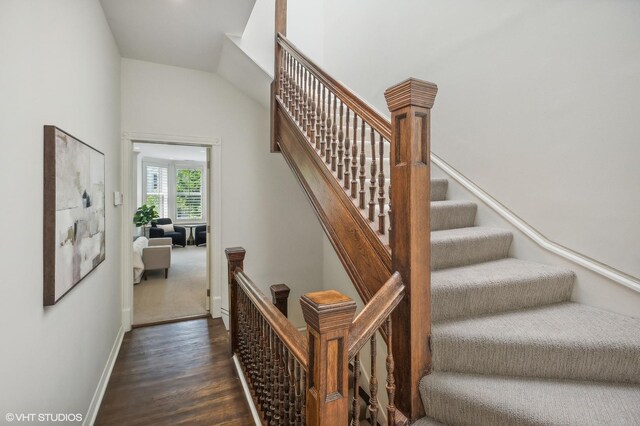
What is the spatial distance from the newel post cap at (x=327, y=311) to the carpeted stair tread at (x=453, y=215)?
1376 millimetres

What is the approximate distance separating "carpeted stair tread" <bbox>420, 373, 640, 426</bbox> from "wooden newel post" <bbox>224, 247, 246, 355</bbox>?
5.93ft

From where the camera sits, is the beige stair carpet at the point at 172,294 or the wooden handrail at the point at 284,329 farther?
the beige stair carpet at the point at 172,294

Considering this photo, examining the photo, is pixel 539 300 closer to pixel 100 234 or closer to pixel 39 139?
pixel 39 139

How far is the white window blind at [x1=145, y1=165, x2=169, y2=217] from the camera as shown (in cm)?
967

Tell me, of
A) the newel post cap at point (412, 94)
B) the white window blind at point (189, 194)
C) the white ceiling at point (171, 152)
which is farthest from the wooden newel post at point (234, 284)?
the white window blind at point (189, 194)

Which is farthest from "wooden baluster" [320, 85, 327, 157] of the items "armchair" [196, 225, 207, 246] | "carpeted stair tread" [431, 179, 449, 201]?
"armchair" [196, 225, 207, 246]

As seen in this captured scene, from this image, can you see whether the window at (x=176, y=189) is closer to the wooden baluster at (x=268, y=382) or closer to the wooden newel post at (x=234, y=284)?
the wooden newel post at (x=234, y=284)

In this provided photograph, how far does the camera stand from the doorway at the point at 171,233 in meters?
3.58

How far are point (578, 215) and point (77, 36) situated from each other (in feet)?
10.5

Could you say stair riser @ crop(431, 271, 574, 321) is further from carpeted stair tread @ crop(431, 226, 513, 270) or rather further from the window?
the window

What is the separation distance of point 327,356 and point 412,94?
1.13 metres

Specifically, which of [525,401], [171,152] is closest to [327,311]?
[525,401]

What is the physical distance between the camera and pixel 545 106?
2.04 metres

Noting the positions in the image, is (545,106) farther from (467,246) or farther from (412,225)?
(412,225)
